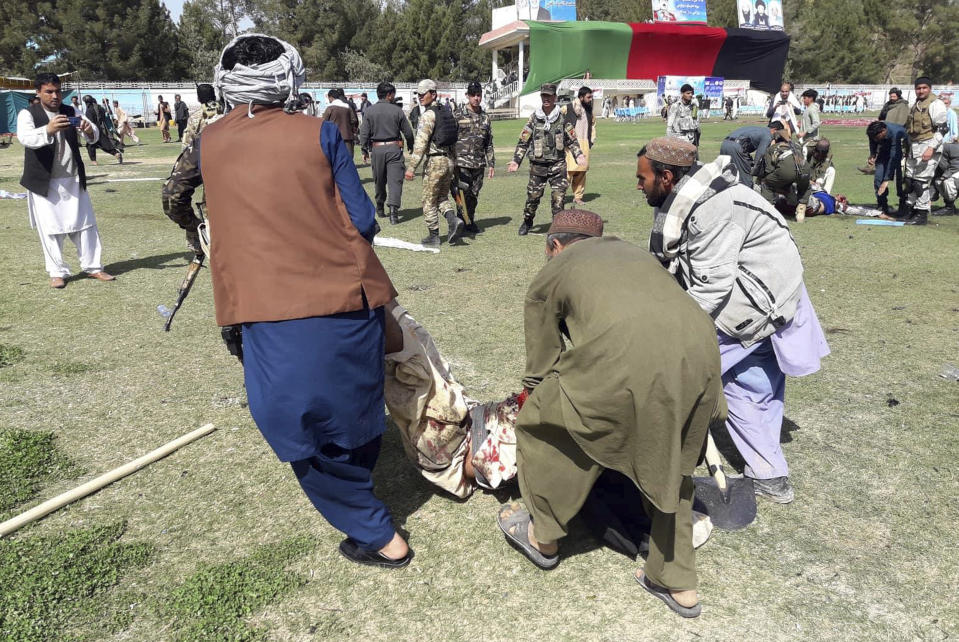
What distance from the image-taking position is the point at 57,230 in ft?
23.1

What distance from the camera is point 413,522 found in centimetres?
329

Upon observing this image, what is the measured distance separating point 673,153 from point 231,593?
2690mm

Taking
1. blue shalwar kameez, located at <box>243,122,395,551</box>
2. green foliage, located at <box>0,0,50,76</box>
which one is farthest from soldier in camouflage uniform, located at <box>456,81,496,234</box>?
green foliage, located at <box>0,0,50,76</box>

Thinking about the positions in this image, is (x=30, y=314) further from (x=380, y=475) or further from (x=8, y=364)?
(x=380, y=475)

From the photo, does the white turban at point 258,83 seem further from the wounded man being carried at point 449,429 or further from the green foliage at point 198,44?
the green foliage at point 198,44

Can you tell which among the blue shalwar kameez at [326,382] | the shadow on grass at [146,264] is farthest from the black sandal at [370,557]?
the shadow on grass at [146,264]

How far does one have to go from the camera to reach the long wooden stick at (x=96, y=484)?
10.5 ft

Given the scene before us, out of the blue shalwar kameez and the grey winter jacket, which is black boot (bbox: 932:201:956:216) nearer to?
the grey winter jacket

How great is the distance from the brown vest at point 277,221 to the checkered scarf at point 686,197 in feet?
4.81

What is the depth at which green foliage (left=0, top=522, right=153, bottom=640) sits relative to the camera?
2668 mm

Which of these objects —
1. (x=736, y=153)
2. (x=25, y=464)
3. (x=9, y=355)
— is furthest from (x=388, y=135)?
(x=25, y=464)

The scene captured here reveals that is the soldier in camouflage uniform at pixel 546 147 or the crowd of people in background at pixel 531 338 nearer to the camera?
the crowd of people in background at pixel 531 338

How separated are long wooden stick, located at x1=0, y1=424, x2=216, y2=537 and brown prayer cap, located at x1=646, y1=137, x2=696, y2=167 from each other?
2.99 metres

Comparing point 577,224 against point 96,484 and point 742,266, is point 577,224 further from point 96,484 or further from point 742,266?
point 96,484
